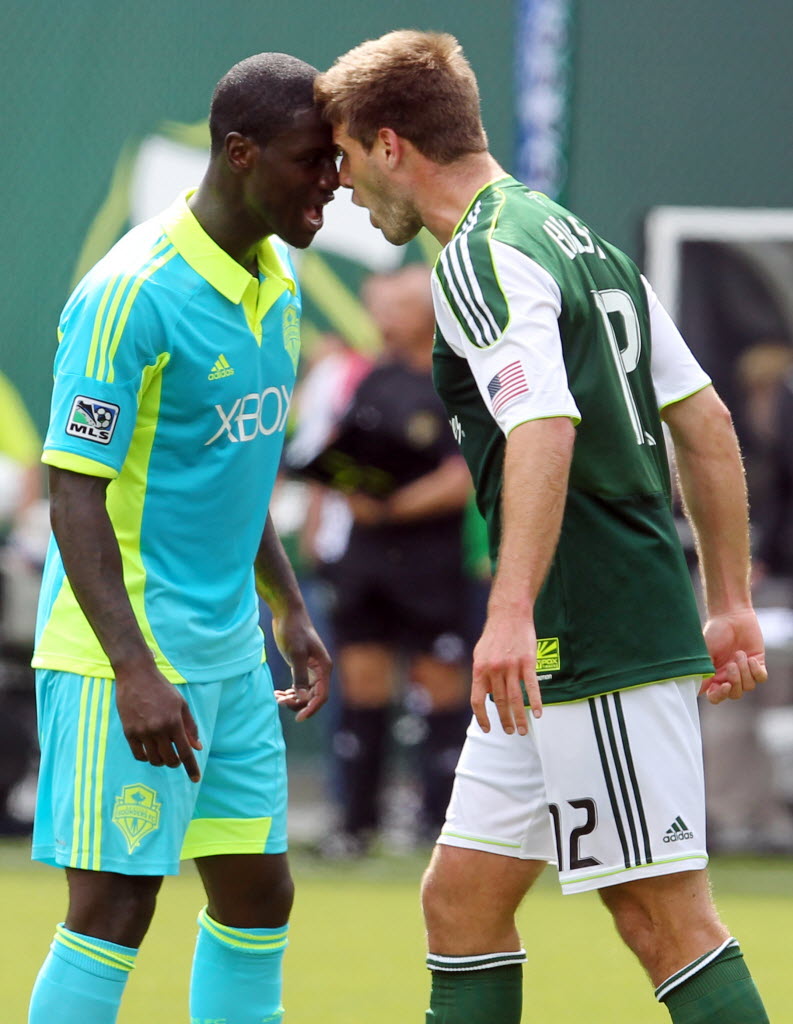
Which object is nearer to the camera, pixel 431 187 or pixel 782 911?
pixel 431 187

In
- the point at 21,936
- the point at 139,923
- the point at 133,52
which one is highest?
the point at 133,52

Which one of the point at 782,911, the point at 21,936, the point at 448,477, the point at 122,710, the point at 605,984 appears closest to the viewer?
the point at 122,710

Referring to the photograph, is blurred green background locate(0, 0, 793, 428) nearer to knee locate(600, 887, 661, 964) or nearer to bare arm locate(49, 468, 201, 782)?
bare arm locate(49, 468, 201, 782)

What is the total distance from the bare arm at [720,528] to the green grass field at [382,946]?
65.8 inches

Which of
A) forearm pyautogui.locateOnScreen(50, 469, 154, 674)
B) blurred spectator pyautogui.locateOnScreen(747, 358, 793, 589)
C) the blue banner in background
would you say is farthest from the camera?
the blue banner in background

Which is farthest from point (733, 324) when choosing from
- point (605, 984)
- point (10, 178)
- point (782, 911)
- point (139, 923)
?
point (139, 923)

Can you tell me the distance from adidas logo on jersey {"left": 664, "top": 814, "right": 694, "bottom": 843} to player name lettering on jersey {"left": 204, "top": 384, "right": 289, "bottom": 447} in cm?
109

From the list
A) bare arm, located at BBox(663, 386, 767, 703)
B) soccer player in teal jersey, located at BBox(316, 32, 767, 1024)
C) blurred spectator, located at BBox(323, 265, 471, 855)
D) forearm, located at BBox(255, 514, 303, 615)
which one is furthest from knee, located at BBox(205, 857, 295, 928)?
blurred spectator, located at BBox(323, 265, 471, 855)

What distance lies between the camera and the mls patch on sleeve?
3361 mm

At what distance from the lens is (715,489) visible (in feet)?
11.5

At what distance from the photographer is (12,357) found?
10.6m

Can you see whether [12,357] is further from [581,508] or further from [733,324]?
[581,508]

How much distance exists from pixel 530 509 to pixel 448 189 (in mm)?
701

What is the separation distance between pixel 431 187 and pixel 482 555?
5139 millimetres
